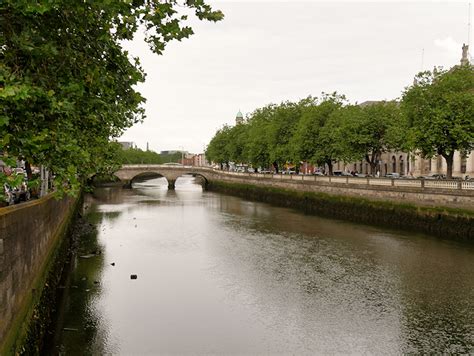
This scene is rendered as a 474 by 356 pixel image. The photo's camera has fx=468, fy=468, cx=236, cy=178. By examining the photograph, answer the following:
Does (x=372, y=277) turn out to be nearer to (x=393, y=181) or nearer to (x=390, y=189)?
(x=390, y=189)

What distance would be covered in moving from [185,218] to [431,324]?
3173cm

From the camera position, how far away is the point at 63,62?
9.59 metres

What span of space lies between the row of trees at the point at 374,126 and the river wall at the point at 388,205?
3.71 meters

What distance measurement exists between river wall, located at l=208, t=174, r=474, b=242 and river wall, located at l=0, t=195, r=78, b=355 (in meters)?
26.2

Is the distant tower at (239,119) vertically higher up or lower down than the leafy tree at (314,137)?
higher up

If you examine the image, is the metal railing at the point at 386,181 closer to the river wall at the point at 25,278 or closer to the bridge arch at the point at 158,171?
the river wall at the point at 25,278

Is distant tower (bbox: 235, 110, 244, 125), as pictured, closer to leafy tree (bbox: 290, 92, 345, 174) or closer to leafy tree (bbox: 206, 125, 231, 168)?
leafy tree (bbox: 206, 125, 231, 168)

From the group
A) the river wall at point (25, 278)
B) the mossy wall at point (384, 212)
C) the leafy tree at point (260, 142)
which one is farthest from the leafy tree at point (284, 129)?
the river wall at point (25, 278)

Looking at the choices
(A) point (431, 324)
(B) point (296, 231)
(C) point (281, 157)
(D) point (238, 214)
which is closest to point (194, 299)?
(A) point (431, 324)

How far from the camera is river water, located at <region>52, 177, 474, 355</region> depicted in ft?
48.1

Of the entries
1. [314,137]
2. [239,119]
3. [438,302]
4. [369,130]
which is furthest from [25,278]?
[239,119]

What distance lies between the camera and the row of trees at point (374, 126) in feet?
119

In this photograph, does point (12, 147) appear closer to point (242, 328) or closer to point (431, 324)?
point (242, 328)

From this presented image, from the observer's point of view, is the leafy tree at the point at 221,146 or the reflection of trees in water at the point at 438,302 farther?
the leafy tree at the point at 221,146
